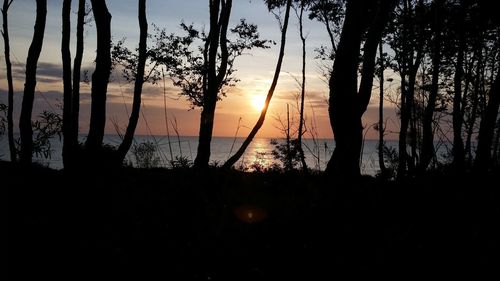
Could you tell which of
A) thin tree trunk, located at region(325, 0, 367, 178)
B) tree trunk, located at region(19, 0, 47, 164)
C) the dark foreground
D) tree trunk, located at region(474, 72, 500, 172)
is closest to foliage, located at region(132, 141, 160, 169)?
tree trunk, located at region(19, 0, 47, 164)

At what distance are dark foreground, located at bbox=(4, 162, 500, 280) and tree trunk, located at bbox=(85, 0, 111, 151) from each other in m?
2.32

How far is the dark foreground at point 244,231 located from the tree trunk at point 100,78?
7.62ft

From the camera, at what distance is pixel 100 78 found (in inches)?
362

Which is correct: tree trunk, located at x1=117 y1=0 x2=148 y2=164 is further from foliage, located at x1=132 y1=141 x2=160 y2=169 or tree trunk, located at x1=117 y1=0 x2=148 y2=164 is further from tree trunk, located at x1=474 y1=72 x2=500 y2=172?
tree trunk, located at x1=474 y1=72 x2=500 y2=172

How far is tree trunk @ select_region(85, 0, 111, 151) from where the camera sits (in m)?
9.20

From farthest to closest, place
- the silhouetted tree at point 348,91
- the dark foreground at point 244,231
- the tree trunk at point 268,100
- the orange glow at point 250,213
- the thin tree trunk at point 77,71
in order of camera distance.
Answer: the tree trunk at point 268,100 < the thin tree trunk at point 77,71 < the silhouetted tree at point 348,91 < the orange glow at point 250,213 < the dark foreground at point 244,231

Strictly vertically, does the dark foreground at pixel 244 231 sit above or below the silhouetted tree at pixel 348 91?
below

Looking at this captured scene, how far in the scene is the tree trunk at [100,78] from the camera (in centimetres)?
920

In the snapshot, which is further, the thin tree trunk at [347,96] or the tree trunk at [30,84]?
the tree trunk at [30,84]

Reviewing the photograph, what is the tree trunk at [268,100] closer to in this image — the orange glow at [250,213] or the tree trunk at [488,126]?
the tree trunk at [488,126]

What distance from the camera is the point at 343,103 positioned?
317 inches

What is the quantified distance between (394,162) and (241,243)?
1814cm

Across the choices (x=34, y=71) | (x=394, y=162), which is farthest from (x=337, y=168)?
(x=394, y=162)

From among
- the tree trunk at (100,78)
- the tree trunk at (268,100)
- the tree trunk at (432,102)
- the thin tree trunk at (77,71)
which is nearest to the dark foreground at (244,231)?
the tree trunk at (100,78)
